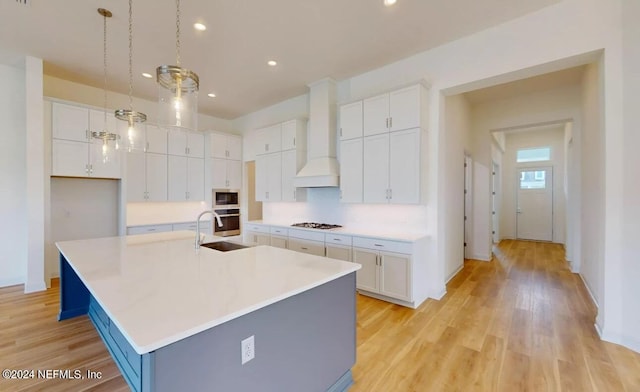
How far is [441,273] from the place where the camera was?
3672 millimetres

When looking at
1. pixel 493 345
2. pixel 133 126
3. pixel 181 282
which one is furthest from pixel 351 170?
pixel 181 282

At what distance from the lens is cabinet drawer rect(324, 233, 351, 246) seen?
3.77m

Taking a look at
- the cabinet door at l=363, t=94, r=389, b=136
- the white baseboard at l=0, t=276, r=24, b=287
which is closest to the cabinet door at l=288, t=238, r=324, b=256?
the cabinet door at l=363, t=94, r=389, b=136

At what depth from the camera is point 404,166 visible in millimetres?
3480

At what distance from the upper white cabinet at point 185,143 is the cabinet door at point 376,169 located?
3.83 metres

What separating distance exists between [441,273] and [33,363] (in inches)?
171

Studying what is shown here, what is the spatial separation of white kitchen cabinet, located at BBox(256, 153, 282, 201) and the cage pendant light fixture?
117 inches

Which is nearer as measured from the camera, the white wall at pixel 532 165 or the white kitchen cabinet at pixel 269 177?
the white kitchen cabinet at pixel 269 177

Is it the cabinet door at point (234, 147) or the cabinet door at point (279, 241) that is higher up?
the cabinet door at point (234, 147)

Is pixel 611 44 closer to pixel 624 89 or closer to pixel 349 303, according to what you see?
pixel 624 89

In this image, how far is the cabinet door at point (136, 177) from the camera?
15.8 feet

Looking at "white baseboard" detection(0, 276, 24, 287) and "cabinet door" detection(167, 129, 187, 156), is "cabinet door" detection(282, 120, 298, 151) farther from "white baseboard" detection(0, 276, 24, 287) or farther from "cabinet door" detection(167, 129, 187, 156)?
"white baseboard" detection(0, 276, 24, 287)

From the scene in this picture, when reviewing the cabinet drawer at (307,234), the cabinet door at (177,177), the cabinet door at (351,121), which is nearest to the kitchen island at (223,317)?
the cabinet drawer at (307,234)

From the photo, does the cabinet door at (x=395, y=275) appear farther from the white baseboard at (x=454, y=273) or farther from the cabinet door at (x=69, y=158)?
the cabinet door at (x=69, y=158)
